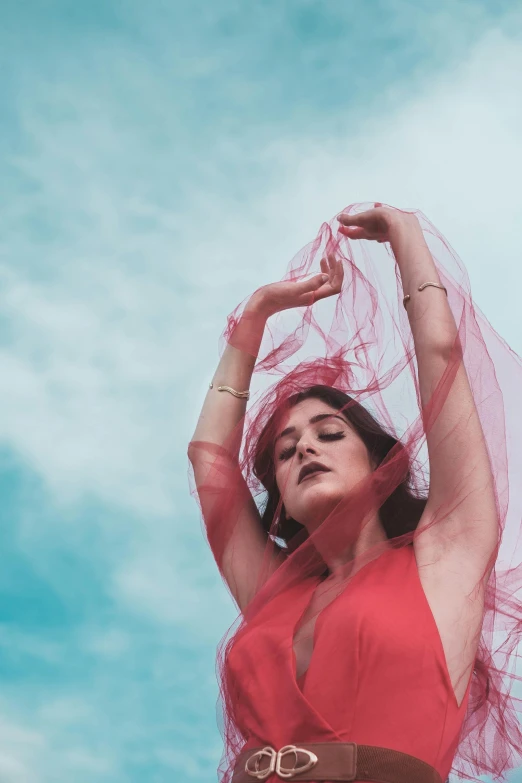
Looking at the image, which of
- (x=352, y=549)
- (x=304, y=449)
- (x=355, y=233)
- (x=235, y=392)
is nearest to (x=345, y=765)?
(x=352, y=549)

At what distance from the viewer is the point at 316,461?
3250 mm

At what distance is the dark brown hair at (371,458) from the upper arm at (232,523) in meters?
0.09

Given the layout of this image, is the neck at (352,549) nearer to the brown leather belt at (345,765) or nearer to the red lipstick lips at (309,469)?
the red lipstick lips at (309,469)

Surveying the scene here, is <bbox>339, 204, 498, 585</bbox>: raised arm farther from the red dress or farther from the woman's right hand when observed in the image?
the woman's right hand

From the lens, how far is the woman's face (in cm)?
318

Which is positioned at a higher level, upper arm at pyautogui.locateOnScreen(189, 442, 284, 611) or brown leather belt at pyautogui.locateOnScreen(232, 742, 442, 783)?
upper arm at pyautogui.locateOnScreen(189, 442, 284, 611)

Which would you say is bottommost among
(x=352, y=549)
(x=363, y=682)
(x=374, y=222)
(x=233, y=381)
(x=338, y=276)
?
(x=363, y=682)

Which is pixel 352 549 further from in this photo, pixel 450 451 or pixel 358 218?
pixel 358 218

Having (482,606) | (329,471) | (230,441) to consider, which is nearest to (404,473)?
(329,471)

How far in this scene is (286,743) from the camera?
2.54 m

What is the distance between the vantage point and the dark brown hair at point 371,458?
11.0 feet

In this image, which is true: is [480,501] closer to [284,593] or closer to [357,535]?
[357,535]

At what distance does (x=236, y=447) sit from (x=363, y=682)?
136cm

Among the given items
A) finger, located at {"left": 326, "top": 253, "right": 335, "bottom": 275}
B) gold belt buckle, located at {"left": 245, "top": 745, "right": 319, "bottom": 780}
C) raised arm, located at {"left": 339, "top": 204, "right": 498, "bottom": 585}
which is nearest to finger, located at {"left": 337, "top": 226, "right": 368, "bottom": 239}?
finger, located at {"left": 326, "top": 253, "right": 335, "bottom": 275}
